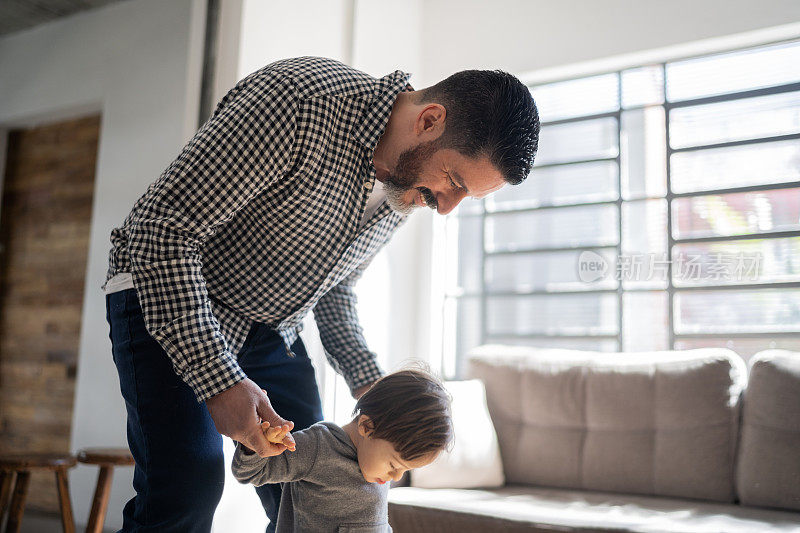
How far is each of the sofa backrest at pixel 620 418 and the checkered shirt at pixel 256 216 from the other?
160cm

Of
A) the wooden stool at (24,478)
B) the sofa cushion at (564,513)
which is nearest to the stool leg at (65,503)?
the wooden stool at (24,478)

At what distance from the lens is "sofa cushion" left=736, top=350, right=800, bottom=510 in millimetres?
2352

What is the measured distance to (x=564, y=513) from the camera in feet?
7.22

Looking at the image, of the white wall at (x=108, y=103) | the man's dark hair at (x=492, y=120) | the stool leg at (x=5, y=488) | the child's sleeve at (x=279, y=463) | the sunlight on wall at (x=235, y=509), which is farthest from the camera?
the white wall at (x=108, y=103)

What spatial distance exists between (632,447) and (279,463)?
176 cm

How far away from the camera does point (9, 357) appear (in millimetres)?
2582

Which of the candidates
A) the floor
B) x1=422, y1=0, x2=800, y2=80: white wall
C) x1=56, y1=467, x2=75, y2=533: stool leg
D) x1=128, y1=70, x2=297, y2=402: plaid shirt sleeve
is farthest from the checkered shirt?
x1=422, y1=0, x2=800, y2=80: white wall

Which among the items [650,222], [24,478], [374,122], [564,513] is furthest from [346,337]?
[650,222]

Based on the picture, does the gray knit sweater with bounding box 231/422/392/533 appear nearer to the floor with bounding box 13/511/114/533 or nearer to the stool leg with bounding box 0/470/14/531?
the stool leg with bounding box 0/470/14/531

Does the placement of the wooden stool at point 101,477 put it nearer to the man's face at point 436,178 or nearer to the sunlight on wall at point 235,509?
the sunlight on wall at point 235,509

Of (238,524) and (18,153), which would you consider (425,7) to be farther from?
(238,524)

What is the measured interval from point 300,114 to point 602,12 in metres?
2.59

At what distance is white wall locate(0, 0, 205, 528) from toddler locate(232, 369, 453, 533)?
145cm

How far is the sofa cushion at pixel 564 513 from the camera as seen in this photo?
2.05 meters
